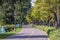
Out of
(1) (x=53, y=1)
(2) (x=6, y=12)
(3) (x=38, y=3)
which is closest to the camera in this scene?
(1) (x=53, y=1)

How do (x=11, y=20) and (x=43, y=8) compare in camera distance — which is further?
(x=11, y=20)

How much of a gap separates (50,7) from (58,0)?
2.59 meters

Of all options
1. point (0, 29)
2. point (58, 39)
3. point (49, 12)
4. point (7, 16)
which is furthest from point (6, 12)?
point (58, 39)

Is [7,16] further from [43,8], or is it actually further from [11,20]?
[43,8]

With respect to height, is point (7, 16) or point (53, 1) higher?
point (53, 1)

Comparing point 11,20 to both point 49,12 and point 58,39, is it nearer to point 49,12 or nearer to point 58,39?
point 49,12

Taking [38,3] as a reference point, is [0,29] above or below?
below

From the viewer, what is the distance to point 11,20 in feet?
326

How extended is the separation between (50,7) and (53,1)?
2.09 metres

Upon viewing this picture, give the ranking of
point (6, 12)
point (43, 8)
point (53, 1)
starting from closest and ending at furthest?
point (53, 1)
point (43, 8)
point (6, 12)

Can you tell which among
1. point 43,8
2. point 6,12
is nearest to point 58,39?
point 43,8

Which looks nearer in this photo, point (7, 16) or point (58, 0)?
point (58, 0)

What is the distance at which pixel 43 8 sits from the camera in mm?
50875

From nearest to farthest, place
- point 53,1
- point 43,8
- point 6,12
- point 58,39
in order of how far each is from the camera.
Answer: point 58,39, point 53,1, point 43,8, point 6,12
